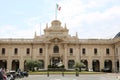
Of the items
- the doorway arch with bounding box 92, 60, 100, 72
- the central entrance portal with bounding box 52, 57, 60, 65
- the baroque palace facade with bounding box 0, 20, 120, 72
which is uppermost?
the baroque palace facade with bounding box 0, 20, 120, 72

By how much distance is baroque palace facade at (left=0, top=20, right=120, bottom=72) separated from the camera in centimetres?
7662

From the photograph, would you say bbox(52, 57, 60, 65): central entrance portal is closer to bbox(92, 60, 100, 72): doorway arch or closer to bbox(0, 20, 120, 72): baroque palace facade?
bbox(0, 20, 120, 72): baroque palace facade

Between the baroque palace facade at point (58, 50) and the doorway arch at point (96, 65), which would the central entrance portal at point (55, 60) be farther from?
the doorway arch at point (96, 65)

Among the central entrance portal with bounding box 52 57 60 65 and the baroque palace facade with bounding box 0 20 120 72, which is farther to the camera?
the baroque palace facade with bounding box 0 20 120 72

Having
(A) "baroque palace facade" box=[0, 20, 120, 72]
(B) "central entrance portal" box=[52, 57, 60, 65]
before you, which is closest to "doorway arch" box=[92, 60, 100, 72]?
(A) "baroque palace facade" box=[0, 20, 120, 72]

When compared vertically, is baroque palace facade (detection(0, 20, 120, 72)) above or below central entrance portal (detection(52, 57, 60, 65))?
above

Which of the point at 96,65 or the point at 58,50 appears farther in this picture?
the point at 96,65

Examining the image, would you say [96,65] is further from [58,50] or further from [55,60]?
[55,60]

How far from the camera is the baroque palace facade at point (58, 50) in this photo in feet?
251

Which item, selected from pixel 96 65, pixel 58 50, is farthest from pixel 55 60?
pixel 96 65

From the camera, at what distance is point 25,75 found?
45.3 meters

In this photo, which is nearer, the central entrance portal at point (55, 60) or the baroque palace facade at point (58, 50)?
the central entrance portal at point (55, 60)

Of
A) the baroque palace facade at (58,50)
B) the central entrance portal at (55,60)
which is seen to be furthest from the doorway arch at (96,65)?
the central entrance portal at (55,60)

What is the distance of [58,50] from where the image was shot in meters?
77.4
